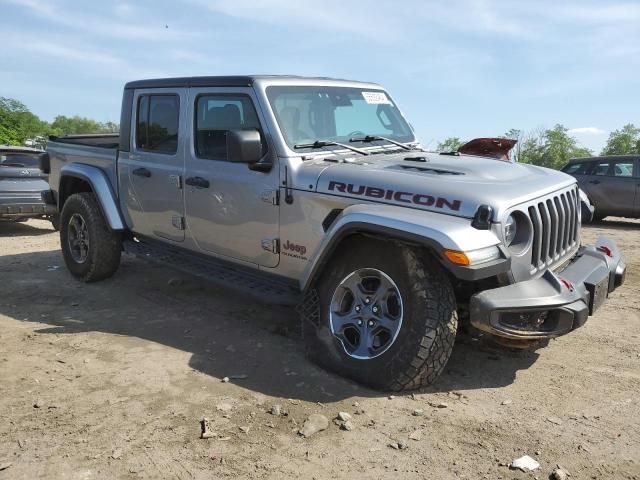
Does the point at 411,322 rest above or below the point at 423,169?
below

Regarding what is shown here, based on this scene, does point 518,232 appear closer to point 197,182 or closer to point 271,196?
point 271,196

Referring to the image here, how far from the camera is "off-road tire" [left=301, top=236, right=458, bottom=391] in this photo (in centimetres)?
320

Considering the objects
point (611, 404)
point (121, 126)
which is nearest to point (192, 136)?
point (121, 126)

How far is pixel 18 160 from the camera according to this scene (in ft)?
30.0

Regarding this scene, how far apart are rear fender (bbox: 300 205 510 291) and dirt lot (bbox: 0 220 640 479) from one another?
0.82 metres

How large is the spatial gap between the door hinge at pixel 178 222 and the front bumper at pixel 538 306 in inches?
103

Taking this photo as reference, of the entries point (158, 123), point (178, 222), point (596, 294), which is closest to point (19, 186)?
point (158, 123)

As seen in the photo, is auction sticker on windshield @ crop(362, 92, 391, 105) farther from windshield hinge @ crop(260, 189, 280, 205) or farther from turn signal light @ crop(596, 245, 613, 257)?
turn signal light @ crop(596, 245, 613, 257)

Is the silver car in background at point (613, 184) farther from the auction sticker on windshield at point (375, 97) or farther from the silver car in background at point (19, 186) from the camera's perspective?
the silver car in background at point (19, 186)

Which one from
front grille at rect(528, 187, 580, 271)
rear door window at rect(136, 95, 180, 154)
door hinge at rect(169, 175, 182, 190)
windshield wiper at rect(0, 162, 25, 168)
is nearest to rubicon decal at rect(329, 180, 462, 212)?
front grille at rect(528, 187, 580, 271)

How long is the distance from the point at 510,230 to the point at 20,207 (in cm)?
788

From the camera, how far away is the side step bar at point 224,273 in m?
4.00

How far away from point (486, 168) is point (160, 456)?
2615 millimetres

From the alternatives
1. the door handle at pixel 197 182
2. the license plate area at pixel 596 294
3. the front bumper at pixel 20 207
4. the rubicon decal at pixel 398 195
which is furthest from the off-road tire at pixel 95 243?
the license plate area at pixel 596 294
